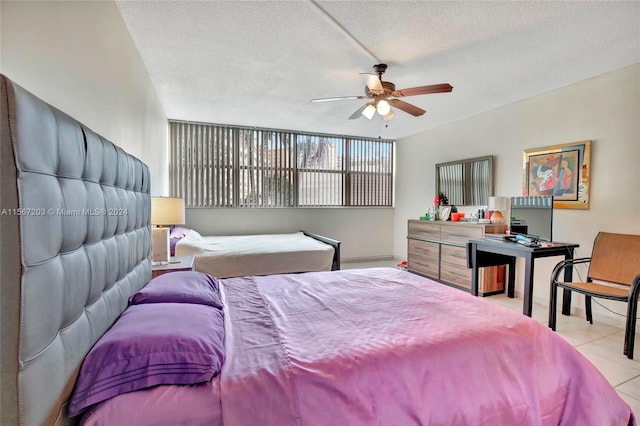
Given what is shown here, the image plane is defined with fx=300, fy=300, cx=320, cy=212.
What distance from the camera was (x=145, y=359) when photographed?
1.02 metres

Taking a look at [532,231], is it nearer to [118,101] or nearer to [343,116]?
[343,116]

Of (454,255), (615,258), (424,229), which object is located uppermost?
(424,229)

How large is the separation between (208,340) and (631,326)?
3.11m

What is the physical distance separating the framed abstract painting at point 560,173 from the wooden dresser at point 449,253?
65cm

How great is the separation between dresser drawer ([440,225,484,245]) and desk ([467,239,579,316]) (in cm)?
25

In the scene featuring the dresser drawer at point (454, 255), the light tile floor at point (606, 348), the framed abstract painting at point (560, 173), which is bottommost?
the light tile floor at point (606, 348)

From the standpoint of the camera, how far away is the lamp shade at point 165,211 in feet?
8.81

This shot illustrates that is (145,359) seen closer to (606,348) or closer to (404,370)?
(404,370)

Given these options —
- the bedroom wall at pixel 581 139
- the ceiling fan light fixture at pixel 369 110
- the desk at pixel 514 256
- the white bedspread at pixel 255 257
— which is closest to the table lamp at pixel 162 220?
the white bedspread at pixel 255 257

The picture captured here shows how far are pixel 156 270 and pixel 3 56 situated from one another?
1.71 meters

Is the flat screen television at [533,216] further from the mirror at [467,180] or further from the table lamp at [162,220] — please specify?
the table lamp at [162,220]

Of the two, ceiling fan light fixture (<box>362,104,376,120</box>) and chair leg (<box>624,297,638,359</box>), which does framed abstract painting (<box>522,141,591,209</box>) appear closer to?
chair leg (<box>624,297,638,359</box>)

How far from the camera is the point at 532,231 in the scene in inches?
134

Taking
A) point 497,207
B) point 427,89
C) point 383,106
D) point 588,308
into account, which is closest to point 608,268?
point 588,308
